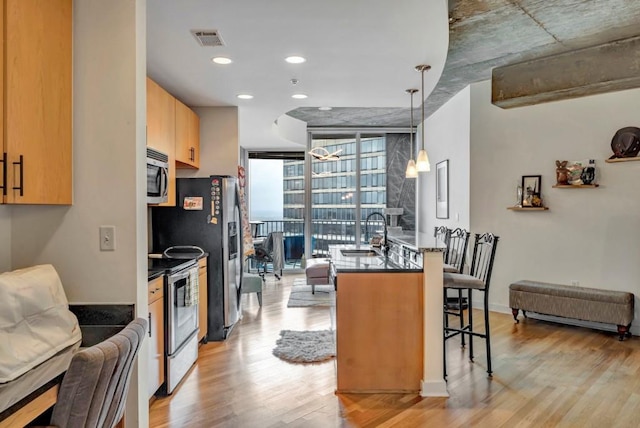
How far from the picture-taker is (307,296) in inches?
245

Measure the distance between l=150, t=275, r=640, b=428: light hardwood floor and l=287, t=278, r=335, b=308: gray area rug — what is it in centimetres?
150

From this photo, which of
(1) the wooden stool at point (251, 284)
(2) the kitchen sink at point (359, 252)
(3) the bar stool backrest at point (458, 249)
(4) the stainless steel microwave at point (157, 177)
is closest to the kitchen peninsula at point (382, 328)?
(3) the bar stool backrest at point (458, 249)

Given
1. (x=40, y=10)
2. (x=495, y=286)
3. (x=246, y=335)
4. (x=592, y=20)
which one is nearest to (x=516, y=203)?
(x=495, y=286)

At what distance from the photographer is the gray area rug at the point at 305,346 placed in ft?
12.2

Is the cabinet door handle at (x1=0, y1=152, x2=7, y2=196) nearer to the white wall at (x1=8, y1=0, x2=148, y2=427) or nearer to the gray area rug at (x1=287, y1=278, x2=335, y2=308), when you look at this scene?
the white wall at (x1=8, y1=0, x2=148, y2=427)

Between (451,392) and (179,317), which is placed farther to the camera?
(179,317)

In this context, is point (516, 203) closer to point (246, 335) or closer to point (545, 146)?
point (545, 146)

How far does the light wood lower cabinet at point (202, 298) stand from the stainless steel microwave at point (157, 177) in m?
0.76

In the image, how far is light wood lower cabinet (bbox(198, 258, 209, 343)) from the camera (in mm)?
3953

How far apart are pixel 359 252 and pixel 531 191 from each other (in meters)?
2.43

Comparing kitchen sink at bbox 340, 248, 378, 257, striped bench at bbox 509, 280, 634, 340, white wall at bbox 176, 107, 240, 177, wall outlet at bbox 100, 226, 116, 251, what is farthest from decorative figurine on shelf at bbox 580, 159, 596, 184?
wall outlet at bbox 100, 226, 116, 251

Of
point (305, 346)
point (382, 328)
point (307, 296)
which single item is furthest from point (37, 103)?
point (307, 296)

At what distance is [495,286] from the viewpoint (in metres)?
5.41

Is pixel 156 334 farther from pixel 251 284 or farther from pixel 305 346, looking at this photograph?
pixel 251 284
